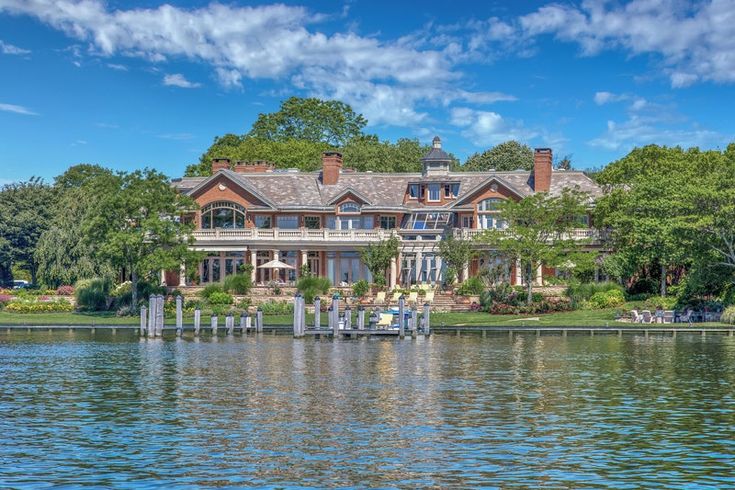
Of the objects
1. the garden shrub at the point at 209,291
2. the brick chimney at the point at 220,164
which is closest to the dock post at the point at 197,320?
the garden shrub at the point at 209,291

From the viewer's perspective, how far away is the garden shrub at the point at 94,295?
71.6 m

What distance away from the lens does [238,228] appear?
267ft

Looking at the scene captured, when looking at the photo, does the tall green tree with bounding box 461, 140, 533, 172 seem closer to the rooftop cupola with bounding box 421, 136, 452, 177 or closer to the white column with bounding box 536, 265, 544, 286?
the rooftop cupola with bounding box 421, 136, 452, 177

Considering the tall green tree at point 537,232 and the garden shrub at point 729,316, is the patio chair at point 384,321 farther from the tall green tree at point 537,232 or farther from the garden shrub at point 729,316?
the garden shrub at point 729,316

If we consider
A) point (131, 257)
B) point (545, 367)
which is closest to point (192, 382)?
point (545, 367)

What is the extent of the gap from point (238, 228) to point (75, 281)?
13.0 metres

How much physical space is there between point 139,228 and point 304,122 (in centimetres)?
5740

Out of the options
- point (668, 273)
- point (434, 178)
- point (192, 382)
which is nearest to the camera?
point (192, 382)

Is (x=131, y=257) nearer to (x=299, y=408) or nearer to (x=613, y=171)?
(x=613, y=171)

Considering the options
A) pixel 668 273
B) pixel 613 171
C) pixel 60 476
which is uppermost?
pixel 613 171

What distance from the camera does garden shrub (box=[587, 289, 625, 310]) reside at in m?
67.6

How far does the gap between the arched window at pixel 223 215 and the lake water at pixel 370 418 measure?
116ft

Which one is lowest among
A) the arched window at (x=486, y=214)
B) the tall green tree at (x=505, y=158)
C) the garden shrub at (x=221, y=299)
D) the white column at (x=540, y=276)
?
the garden shrub at (x=221, y=299)

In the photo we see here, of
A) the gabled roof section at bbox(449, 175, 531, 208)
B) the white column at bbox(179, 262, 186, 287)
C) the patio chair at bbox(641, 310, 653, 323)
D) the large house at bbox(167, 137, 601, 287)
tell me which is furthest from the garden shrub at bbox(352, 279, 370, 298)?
the patio chair at bbox(641, 310, 653, 323)
